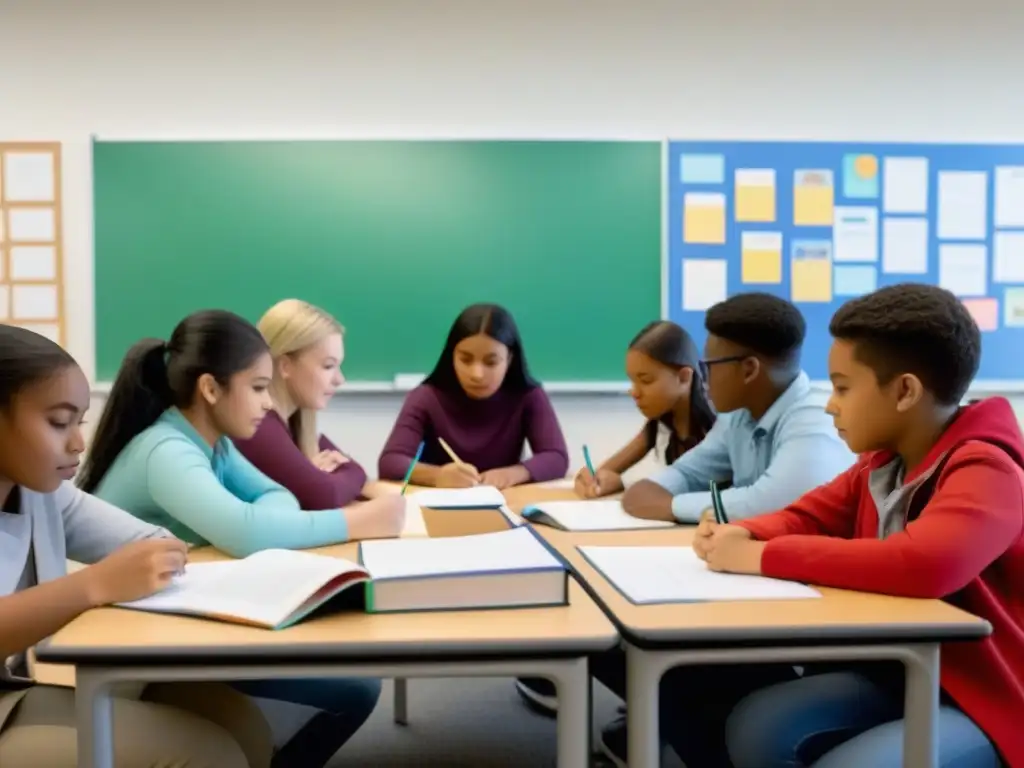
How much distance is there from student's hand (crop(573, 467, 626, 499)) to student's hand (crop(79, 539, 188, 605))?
4.09 ft

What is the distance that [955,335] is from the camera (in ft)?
4.37

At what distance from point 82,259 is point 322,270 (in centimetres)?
93

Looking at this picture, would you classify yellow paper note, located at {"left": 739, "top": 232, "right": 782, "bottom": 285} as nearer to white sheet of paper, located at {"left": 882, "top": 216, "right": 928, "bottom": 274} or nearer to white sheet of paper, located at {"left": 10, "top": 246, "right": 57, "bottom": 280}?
white sheet of paper, located at {"left": 882, "top": 216, "right": 928, "bottom": 274}

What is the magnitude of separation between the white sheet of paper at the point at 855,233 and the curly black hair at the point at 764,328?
1.83 metres

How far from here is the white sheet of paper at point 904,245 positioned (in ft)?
12.0

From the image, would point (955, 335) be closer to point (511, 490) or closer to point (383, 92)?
point (511, 490)

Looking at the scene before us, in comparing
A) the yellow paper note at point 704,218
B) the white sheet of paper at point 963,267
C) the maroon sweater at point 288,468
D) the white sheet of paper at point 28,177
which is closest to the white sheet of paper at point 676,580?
the maroon sweater at point 288,468

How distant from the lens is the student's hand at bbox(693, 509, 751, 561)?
138 centimetres

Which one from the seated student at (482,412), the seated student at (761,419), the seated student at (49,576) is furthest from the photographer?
the seated student at (482,412)

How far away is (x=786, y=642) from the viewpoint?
1072mm

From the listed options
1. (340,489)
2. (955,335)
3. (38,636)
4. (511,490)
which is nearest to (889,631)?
(955,335)

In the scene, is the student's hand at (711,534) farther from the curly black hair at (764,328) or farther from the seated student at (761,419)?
the curly black hair at (764,328)

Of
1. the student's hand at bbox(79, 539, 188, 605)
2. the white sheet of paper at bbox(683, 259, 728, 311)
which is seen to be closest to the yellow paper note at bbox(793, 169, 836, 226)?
the white sheet of paper at bbox(683, 259, 728, 311)

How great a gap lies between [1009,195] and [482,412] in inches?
94.5
